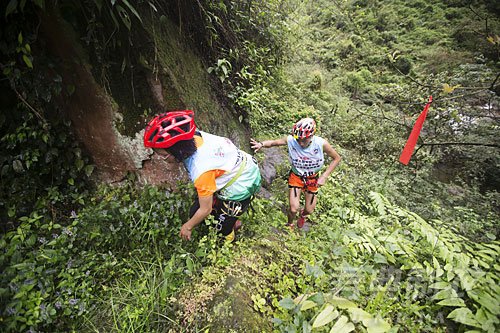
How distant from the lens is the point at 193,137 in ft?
8.21

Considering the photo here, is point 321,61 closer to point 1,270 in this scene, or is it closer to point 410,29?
point 410,29

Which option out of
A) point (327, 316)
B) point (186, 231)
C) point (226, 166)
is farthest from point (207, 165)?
point (327, 316)

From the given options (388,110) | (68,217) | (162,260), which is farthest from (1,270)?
(388,110)

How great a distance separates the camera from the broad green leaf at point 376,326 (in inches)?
54.7

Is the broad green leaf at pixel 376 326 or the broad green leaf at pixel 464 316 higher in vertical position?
the broad green leaf at pixel 376 326

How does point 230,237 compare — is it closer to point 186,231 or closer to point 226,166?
point 186,231

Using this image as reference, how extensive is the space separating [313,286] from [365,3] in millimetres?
20788

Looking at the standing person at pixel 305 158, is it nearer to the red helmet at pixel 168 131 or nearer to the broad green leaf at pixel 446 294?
the red helmet at pixel 168 131

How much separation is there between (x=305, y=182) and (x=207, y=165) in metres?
2.23

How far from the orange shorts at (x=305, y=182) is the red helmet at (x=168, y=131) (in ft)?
7.54

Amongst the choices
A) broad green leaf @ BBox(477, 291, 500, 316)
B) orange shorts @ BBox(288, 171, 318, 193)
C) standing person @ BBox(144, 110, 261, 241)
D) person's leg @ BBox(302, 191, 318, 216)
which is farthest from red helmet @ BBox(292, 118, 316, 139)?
broad green leaf @ BBox(477, 291, 500, 316)

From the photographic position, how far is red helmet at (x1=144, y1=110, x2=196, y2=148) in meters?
2.35

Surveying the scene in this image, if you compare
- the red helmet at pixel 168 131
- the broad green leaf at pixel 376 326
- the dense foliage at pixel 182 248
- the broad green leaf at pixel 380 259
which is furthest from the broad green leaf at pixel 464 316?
the red helmet at pixel 168 131

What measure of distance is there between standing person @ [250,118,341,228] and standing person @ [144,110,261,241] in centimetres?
111
